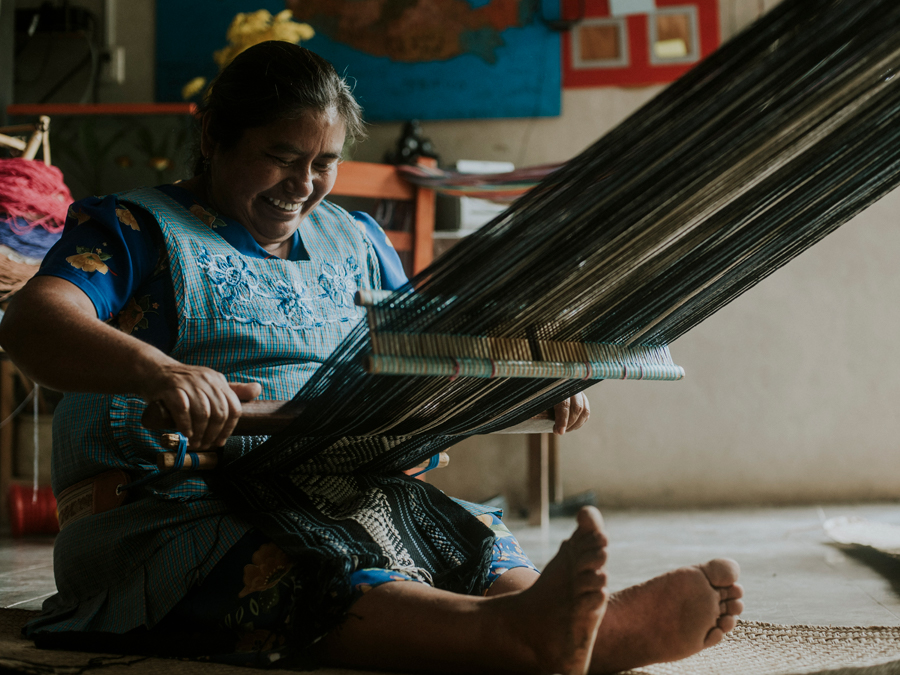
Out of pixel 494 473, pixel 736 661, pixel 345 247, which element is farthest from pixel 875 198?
pixel 494 473

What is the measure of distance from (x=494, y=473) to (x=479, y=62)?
5.48 ft

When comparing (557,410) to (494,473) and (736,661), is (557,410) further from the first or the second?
(494,473)

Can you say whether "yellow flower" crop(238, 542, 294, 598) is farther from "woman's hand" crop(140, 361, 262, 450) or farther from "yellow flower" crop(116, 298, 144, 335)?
"yellow flower" crop(116, 298, 144, 335)

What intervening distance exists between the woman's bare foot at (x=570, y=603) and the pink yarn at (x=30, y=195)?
1.72m

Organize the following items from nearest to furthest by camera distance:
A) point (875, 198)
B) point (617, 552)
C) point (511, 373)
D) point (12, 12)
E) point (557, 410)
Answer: point (511, 373) < point (875, 198) < point (557, 410) < point (617, 552) < point (12, 12)

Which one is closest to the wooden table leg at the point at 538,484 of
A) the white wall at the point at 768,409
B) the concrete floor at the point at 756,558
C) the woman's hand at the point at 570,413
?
the concrete floor at the point at 756,558

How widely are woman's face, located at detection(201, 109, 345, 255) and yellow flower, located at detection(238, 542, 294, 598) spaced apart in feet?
1.49

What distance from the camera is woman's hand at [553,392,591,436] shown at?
1213mm

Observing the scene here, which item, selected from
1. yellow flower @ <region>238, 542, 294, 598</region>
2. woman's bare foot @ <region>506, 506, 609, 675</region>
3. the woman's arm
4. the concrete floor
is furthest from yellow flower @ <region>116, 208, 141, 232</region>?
the concrete floor

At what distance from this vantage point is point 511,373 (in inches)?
36.1

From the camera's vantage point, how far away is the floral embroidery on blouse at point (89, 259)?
101 cm

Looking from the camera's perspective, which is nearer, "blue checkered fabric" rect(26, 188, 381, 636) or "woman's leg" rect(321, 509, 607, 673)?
"woman's leg" rect(321, 509, 607, 673)

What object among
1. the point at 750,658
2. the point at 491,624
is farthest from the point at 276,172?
the point at 750,658

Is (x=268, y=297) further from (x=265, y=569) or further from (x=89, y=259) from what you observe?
(x=265, y=569)
